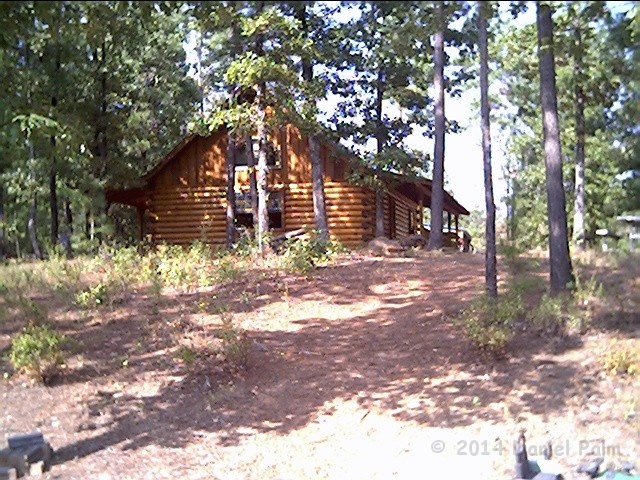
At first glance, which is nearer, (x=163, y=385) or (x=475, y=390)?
(x=475, y=390)

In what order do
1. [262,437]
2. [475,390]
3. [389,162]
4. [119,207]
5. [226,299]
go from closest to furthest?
[262,437]
[475,390]
[226,299]
[389,162]
[119,207]

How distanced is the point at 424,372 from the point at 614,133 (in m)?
21.4

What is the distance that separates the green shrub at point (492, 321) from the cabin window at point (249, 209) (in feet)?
55.1

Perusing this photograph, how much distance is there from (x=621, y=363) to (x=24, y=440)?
679 cm

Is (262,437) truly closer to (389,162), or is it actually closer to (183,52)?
(389,162)

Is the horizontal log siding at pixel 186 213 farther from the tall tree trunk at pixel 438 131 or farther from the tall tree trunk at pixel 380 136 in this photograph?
the tall tree trunk at pixel 438 131

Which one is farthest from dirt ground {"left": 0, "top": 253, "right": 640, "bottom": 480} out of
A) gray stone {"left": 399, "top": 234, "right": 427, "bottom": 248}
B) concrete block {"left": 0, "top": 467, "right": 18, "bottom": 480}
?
gray stone {"left": 399, "top": 234, "right": 427, "bottom": 248}

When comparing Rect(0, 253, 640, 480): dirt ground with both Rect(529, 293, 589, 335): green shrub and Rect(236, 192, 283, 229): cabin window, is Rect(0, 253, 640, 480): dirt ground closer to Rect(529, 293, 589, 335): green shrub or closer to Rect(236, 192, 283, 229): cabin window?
→ Rect(529, 293, 589, 335): green shrub

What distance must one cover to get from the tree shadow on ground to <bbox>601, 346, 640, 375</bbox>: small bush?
15.0 inches

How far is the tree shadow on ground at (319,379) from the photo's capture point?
801cm

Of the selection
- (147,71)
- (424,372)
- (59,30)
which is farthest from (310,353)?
(147,71)

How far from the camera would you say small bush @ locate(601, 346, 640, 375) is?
8.12m

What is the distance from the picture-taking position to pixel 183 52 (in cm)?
3234

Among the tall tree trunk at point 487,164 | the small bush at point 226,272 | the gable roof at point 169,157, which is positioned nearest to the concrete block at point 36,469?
the tall tree trunk at point 487,164
